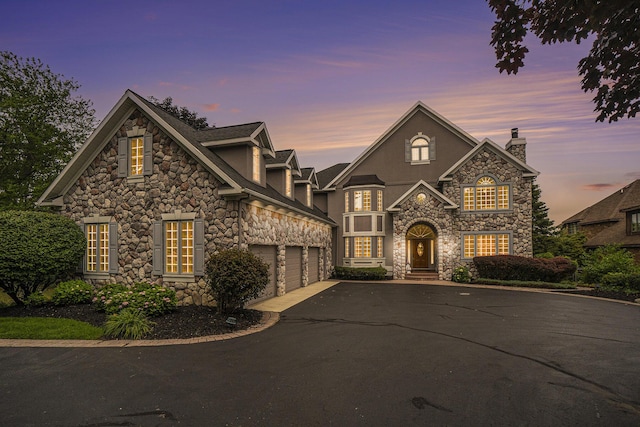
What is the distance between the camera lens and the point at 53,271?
1066 cm

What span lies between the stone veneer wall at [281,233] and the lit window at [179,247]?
2044 mm

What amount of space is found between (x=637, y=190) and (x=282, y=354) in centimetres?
3650

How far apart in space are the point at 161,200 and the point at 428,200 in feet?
52.9

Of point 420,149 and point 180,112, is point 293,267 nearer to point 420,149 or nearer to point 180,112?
point 420,149

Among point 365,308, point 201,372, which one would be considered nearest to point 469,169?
point 365,308

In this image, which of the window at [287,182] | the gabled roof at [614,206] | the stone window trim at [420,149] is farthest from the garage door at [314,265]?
the gabled roof at [614,206]

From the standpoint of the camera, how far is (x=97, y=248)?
12148mm

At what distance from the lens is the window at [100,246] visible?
1168 cm

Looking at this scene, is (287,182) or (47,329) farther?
(287,182)

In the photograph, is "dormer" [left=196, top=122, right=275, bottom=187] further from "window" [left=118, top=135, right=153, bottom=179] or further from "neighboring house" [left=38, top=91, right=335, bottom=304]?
"window" [left=118, top=135, right=153, bottom=179]

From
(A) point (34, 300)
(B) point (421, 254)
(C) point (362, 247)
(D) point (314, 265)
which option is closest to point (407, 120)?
(C) point (362, 247)

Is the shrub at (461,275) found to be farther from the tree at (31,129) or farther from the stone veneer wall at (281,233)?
the tree at (31,129)

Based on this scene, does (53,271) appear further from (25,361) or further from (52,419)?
(52,419)

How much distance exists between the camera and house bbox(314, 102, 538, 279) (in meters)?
20.3
